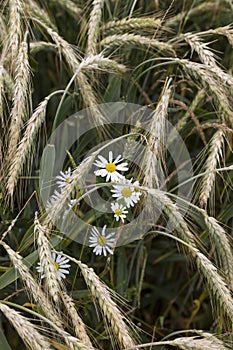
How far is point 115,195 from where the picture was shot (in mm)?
1284

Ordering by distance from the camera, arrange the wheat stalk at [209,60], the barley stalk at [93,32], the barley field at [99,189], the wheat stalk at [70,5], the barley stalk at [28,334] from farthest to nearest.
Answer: the wheat stalk at [70,5]
the barley stalk at [93,32]
the wheat stalk at [209,60]
the barley field at [99,189]
the barley stalk at [28,334]

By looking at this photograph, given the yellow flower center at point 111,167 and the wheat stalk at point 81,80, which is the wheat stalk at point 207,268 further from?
the wheat stalk at point 81,80

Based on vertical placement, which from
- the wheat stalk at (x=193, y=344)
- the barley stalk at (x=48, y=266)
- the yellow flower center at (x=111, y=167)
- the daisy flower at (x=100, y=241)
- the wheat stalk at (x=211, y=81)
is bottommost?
the wheat stalk at (x=193, y=344)

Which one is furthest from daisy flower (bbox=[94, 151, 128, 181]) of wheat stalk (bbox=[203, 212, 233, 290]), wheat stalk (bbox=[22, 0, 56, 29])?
wheat stalk (bbox=[22, 0, 56, 29])

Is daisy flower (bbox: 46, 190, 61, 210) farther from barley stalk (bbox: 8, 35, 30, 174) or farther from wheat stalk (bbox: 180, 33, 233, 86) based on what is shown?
wheat stalk (bbox: 180, 33, 233, 86)

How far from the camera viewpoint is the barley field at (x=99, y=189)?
3.69ft

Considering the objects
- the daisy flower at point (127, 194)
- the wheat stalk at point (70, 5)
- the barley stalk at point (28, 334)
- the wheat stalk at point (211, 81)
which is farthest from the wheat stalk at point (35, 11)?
the barley stalk at point (28, 334)

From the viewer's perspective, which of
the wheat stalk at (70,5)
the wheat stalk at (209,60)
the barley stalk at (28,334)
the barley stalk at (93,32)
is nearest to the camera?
the barley stalk at (28,334)

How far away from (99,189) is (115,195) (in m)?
0.20

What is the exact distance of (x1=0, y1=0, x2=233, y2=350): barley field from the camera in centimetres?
112

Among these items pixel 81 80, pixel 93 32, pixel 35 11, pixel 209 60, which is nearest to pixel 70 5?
pixel 35 11

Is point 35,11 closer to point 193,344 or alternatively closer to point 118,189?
point 118,189

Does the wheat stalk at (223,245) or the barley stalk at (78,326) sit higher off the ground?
the wheat stalk at (223,245)

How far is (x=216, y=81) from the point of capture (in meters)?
1.37
